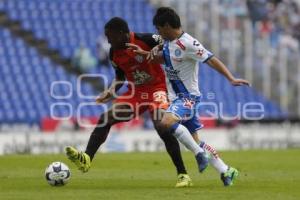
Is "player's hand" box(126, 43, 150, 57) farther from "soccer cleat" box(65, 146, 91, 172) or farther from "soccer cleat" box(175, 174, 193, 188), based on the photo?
"soccer cleat" box(175, 174, 193, 188)

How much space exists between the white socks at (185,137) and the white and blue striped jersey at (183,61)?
0.59 metres

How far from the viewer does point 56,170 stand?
39.3 ft

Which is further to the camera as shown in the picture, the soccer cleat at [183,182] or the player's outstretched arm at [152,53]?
the soccer cleat at [183,182]

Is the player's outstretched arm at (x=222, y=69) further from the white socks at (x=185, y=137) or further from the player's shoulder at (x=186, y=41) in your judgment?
the white socks at (x=185, y=137)

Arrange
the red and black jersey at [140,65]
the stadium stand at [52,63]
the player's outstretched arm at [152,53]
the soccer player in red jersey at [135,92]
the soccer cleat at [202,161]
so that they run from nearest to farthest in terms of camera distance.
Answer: the soccer cleat at [202,161]
the player's outstretched arm at [152,53]
the soccer player in red jersey at [135,92]
the red and black jersey at [140,65]
the stadium stand at [52,63]

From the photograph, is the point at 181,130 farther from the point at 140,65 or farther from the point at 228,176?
the point at 140,65

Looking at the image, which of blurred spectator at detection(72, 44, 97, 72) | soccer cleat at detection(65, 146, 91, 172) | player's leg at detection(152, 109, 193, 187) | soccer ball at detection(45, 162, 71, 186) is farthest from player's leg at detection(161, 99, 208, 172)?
blurred spectator at detection(72, 44, 97, 72)

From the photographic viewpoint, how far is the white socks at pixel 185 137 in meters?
11.3

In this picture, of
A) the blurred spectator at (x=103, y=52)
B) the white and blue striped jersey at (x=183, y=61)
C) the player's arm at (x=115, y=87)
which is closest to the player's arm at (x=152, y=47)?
the white and blue striped jersey at (x=183, y=61)

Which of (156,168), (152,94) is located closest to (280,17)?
(156,168)

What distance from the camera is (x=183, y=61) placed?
38.2 ft

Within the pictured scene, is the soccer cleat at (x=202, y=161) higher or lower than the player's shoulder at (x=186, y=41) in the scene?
lower

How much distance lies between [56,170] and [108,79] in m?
17.5

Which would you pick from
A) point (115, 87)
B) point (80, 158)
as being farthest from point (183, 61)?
point (80, 158)
